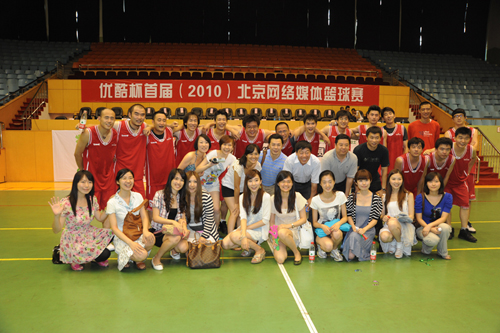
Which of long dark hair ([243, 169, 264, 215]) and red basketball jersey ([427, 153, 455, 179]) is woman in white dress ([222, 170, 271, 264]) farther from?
red basketball jersey ([427, 153, 455, 179])

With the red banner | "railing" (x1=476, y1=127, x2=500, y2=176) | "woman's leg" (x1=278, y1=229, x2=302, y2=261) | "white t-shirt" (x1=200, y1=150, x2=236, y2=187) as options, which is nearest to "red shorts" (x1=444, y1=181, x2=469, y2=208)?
"woman's leg" (x1=278, y1=229, x2=302, y2=261)

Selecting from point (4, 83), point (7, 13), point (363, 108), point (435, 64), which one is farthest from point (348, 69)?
point (7, 13)

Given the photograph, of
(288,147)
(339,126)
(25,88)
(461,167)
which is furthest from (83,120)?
(25,88)

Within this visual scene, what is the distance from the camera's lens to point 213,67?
15297 millimetres

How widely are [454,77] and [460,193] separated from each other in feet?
47.3

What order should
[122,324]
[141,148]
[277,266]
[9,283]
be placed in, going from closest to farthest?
[122,324] < [9,283] < [277,266] < [141,148]

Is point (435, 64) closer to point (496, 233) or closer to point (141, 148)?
point (496, 233)

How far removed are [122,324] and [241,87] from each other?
1170 centimetres

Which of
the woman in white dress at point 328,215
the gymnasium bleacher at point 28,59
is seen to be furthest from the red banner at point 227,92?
the woman in white dress at point 328,215

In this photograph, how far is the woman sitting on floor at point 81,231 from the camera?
3.74 metres

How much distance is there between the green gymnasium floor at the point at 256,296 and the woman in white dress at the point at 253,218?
0.21 m

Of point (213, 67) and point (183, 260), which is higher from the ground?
point (213, 67)

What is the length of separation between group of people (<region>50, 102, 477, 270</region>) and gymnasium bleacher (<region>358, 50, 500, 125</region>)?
9474mm

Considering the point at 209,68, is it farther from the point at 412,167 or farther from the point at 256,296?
the point at 256,296
